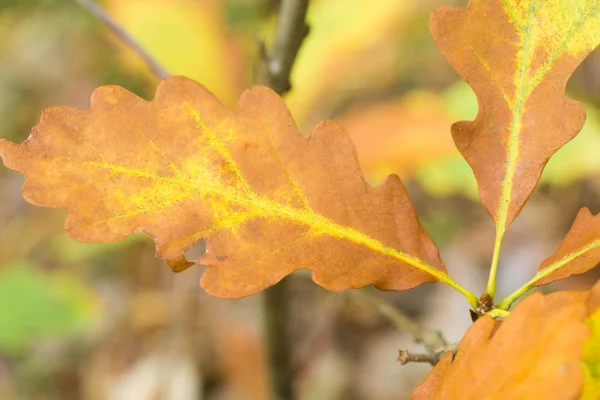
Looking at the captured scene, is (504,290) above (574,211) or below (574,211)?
below

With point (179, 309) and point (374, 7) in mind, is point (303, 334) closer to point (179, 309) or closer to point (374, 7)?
point (179, 309)

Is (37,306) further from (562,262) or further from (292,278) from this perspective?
(562,262)

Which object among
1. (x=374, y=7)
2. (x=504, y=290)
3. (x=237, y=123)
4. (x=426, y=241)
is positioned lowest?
(x=426, y=241)

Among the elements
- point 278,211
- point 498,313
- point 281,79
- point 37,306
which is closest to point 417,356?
point 498,313

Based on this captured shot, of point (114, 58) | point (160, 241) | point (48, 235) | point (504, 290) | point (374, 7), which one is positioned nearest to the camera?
point (160, 241)

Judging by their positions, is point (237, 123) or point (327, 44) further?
point (327, 44)

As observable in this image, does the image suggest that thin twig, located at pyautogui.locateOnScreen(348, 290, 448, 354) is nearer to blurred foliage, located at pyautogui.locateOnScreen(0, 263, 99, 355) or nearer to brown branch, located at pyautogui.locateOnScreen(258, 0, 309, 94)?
brown branch, located at pyautogui.locateOnScreen(258, 0, 309, 94)

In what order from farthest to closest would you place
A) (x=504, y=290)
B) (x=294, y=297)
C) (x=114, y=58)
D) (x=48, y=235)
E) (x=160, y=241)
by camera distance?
1. (x=114, y=58)
2. (x=48, y=235)
3. (x=294, y=297)
4. (x=504, y=290)
5. (x=160, y=241)

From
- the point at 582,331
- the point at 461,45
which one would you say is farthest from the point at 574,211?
the point at 582,331
